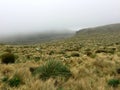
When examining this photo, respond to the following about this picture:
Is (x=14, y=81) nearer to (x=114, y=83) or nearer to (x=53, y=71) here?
(x=53, y=71)

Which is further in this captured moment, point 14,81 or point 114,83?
point 14,81

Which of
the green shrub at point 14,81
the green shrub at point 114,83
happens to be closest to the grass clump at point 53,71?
the green shrub at point 14,81

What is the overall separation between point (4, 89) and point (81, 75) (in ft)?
11.9

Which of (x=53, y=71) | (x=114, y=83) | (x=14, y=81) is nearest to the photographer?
(x=114, y=83)

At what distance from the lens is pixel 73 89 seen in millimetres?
8562

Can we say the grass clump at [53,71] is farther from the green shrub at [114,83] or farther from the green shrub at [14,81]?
the green shrub at [114,83]

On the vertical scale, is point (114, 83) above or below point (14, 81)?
below

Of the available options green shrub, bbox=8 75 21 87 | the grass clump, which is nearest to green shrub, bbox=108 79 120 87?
the grass clump

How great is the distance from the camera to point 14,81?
32.4 feet

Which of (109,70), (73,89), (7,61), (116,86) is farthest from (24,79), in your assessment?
(7,61)

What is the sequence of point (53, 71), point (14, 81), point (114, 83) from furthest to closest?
point (53, 71) < point (14, 81) < point (114, 83)

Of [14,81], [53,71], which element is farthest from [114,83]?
[14,81]

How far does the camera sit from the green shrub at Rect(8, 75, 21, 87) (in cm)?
956

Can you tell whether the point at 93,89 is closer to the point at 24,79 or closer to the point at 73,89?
the point at 73,89
